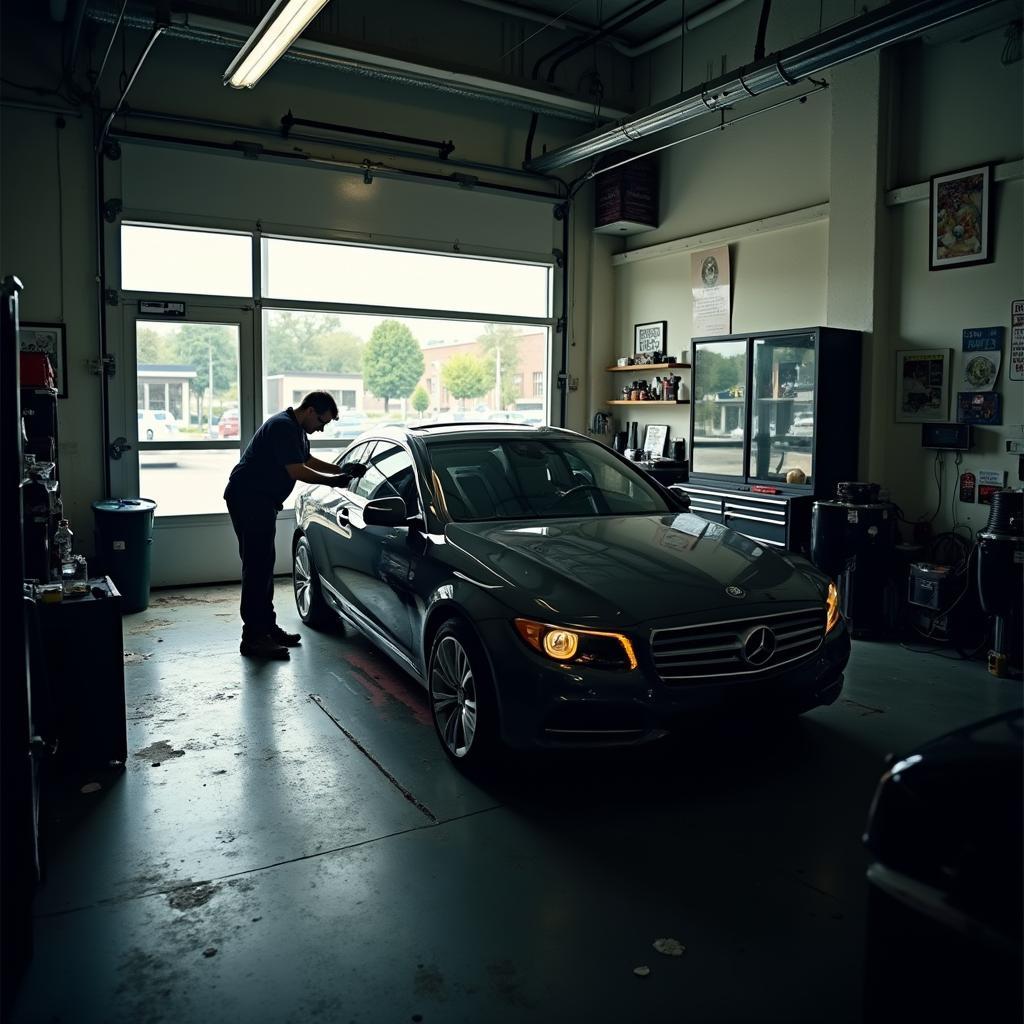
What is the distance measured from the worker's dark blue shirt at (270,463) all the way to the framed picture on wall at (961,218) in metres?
4.33

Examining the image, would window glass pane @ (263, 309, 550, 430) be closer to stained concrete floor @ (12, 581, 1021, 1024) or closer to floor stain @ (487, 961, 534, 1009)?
stained concrete floor @ (12, 581, 1021, 1024)

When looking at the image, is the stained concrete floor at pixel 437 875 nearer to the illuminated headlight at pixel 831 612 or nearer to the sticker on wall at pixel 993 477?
the illuminated headlight at pixel 831 612

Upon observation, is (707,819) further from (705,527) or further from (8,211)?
(8,211)

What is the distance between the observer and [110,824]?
3.14m

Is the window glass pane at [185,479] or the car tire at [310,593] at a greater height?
the window glass pane at [185,479]

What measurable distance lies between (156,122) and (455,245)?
2650mm

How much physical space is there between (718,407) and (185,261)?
444cm

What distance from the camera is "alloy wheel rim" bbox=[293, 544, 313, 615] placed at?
18.9ft

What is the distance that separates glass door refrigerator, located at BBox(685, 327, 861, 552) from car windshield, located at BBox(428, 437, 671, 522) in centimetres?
224

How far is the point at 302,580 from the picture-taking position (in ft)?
19.4

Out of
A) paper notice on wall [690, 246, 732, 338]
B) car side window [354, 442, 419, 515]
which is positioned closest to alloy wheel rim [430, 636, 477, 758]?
car side window [354, 442, 419, 515]

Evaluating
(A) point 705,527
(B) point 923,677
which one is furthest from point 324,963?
(B) point 923,677

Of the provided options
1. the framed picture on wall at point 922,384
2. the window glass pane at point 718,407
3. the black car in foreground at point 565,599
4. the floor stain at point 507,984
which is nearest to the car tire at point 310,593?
the black car in foreground at point 565,599

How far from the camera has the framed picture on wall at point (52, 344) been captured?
6.75m
